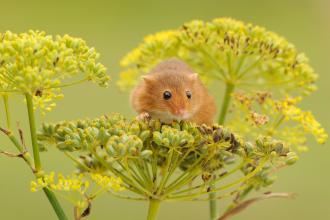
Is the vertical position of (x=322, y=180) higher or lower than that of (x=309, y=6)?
lower

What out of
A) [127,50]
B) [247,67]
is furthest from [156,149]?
[127,50]

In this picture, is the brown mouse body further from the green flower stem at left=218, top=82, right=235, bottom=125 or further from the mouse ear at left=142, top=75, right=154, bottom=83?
the green flower stem at left=218, top=82, right=235, bottom=125

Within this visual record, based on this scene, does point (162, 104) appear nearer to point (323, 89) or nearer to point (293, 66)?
point (293, 66)

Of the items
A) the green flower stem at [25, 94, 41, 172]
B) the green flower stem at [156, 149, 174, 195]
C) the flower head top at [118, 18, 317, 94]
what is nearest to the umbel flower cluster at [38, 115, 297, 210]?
the green flower stem at [156, 149, 174, 195]

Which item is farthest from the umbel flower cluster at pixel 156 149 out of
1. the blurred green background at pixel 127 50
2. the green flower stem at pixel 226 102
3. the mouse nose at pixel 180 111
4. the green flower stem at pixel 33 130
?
the blurred green background at pixel 127 50

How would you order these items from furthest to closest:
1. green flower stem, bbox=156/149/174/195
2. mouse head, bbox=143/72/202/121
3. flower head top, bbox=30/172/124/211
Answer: mouse head, bbox=143/72/202/121 < green flower stem, bbox=156/149/174/195 < flower head top, bbox=30/172/124/211

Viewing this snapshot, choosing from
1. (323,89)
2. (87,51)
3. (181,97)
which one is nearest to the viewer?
(87,51)

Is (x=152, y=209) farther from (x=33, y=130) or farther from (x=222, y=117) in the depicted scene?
(x=222, y=117)

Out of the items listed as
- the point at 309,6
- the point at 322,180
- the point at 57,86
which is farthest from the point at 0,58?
the point at 309,6
